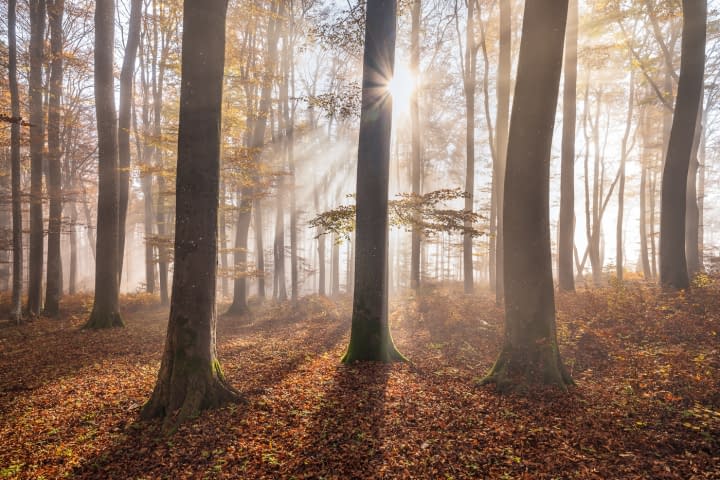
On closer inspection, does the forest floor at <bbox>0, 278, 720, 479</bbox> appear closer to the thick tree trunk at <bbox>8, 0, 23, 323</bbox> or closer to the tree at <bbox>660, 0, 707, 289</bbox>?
the tree at <bbox>660, 0, 707, 289</bbox>

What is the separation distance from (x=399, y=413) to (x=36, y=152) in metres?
16.1

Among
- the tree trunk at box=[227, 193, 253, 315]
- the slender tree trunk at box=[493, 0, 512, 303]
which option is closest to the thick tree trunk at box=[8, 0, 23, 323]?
the tree trunk at box=[227, 193, 253, 315]

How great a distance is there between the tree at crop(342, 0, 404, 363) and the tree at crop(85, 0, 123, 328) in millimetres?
8669

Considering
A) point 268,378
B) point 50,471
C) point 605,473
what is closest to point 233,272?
point 268,378

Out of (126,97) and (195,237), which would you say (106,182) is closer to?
(126,97)

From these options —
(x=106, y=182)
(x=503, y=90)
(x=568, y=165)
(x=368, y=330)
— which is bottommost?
(x=368, y=330)

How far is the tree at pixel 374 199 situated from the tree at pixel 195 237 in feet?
9.24

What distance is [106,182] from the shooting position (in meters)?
11.2

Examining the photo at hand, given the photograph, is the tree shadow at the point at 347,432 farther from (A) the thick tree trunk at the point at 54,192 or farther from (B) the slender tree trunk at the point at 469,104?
(A) the thick tree trunk at the point at 54,192

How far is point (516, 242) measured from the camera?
5926 mm

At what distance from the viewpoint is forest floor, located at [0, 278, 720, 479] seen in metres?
3.80

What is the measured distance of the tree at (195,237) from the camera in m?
5.11

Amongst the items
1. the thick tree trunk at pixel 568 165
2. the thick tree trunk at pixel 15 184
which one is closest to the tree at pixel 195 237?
the thick tree trunk at pixel 15 184

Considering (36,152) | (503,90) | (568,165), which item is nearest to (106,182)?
(36,152)
